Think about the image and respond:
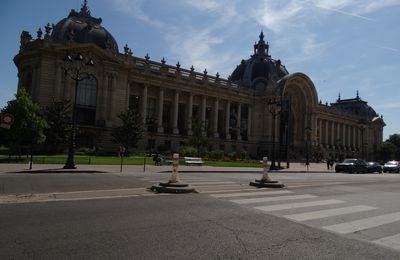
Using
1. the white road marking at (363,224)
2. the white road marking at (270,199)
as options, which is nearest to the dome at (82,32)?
the white road marking at (270,199)

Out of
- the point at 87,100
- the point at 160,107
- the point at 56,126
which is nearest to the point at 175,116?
the point at 160,107

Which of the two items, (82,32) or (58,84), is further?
(82,32)

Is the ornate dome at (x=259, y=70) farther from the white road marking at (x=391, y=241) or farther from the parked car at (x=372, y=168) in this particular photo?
the white road marking at (x=391, y=241)

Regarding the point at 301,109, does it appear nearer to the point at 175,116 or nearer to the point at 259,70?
the point at 259,70

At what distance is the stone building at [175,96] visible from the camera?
60.3m

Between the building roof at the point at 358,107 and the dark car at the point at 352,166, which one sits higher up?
the building roof at the point at 358,107

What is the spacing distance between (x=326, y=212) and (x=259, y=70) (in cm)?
8925

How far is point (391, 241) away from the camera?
26.2 feet

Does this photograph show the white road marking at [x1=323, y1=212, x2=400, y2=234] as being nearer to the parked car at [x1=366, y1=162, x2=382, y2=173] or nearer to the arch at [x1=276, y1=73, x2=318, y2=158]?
the parked car at [x1=366, y1=162, x2=382, y2=173]

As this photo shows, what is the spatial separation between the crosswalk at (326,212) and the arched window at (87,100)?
2070 inches

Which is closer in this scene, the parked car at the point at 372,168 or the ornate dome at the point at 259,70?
the parked car at the point at 372,168

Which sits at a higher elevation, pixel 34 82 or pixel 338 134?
pixel 34 82

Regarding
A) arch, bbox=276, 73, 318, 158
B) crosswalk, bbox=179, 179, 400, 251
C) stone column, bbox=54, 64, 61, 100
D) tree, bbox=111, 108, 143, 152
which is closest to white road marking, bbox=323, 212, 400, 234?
crosswalk, bbox=179, 179, 400, 251

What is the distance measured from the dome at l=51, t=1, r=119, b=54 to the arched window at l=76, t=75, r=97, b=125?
664 centimetres
